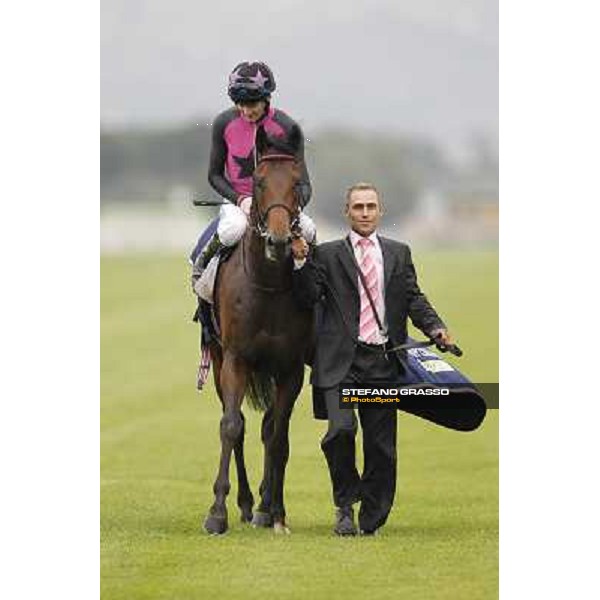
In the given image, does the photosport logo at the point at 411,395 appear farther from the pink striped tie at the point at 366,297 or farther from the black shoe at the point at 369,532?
the black shoe at the point at 369,532

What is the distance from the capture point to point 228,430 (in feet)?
40.2

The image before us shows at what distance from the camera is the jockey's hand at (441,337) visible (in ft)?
39.3

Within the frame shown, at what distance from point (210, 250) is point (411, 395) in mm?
1619

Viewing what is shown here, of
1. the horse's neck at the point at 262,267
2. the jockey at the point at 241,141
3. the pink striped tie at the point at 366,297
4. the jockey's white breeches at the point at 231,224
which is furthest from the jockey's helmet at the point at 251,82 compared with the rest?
the pink striped tie at the point at 366,297

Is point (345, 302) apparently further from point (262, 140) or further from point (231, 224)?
point (262, 140)

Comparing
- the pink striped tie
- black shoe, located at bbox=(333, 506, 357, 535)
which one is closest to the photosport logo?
the pink striped tie

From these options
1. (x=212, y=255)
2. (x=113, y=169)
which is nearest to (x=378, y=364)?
(x=212, y=255)

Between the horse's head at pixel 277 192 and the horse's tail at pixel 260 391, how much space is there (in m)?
1.14

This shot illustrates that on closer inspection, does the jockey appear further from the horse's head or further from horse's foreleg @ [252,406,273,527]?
horse's foreleg @ [252,406,273,527]

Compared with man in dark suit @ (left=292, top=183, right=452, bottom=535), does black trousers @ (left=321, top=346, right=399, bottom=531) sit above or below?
below

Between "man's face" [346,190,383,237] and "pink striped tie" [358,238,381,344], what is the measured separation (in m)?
0.08

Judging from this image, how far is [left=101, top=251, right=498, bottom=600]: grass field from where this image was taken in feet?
36.5

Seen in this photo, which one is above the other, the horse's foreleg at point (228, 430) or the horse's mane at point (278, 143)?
the horse's mane at point (278, 143)
